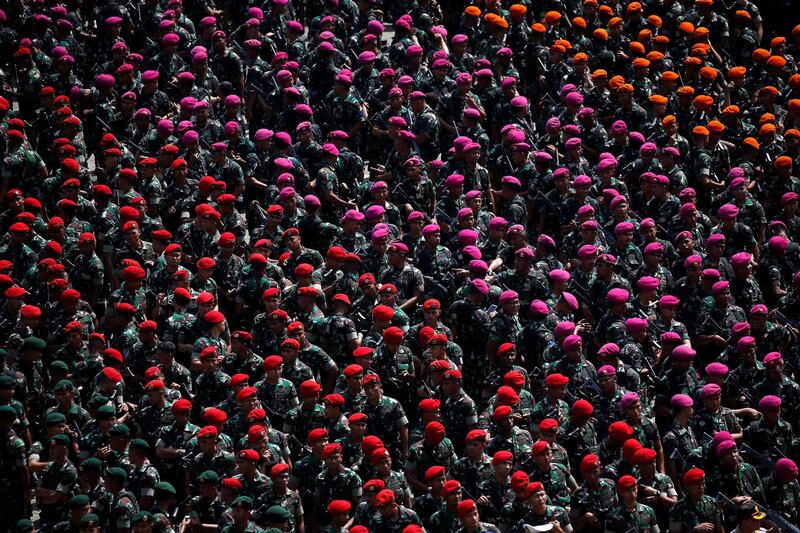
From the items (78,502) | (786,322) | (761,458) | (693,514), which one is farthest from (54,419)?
(786,322)

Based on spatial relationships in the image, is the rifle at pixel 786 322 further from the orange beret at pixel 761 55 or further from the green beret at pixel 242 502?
the green beret at pixel 242 502

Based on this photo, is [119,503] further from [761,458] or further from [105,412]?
[761,458]

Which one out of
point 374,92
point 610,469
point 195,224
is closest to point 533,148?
point 374,92

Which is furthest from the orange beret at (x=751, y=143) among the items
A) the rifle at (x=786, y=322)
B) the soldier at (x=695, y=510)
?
the soldier at (x=695, y=510)

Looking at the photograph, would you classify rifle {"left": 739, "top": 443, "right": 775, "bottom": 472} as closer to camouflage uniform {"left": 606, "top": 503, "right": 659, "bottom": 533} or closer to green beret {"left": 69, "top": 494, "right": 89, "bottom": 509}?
camouflage uniform {"left": 606, "top": 503, "right": 659, "bottom": 533}

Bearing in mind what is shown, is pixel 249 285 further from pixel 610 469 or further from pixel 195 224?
pixel 610 469

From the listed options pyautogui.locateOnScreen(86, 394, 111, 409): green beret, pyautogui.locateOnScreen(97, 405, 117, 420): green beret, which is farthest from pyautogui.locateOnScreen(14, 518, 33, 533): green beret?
pyautogui.locateOnScreen(86, 394, 111, 409): green beret
